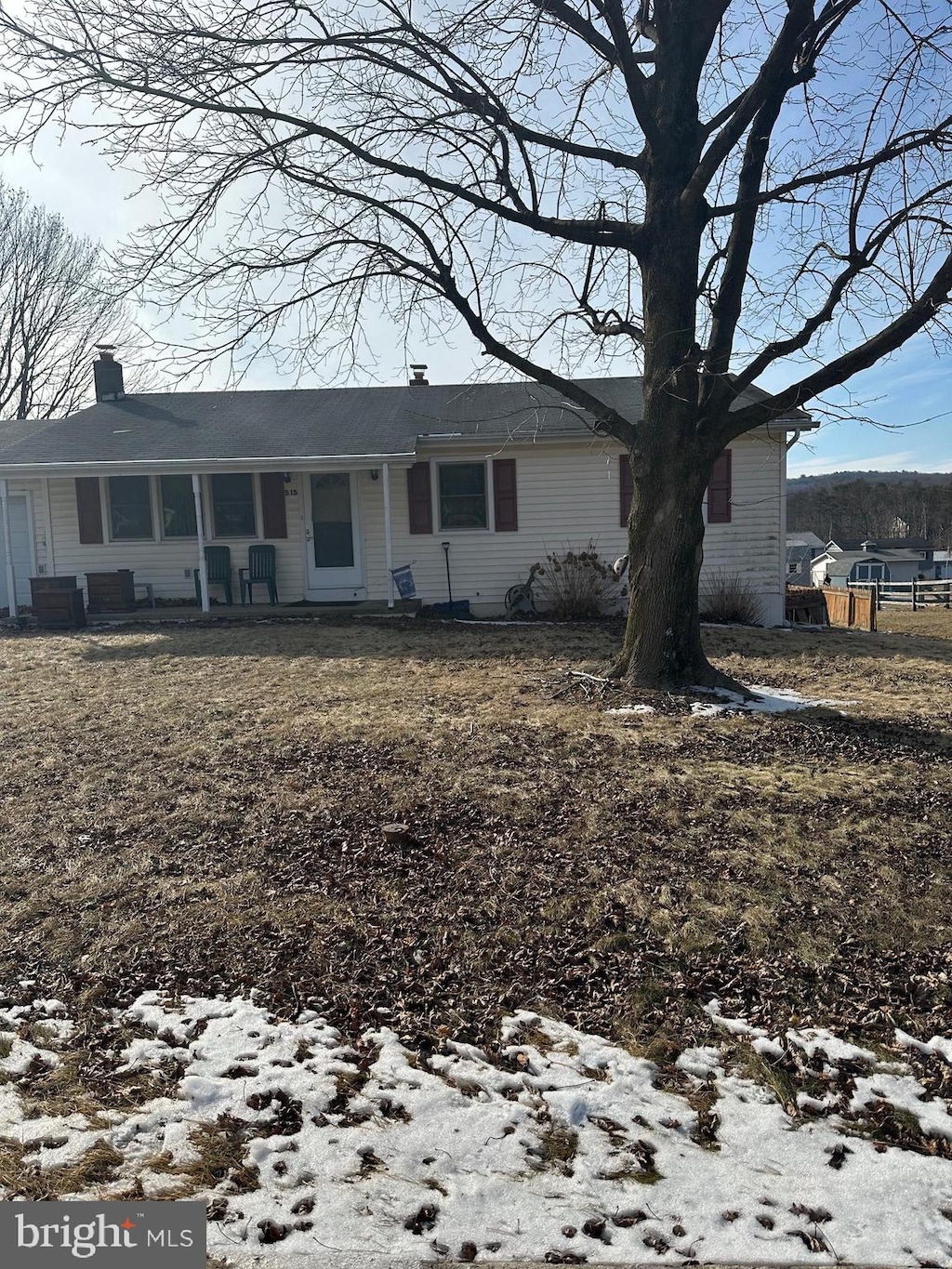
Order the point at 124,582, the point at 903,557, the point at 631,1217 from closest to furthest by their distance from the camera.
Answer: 1. the point at 631,1217
2. the point at 124,582
3. the point at 903,557

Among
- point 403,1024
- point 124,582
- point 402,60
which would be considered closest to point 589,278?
point 402,60

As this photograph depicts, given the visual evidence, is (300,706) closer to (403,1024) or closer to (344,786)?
(344,786)

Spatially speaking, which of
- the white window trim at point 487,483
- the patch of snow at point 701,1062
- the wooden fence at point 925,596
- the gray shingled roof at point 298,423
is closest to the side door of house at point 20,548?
the gray shingled roof at point 298,423

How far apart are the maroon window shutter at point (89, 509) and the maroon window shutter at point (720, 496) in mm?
10200

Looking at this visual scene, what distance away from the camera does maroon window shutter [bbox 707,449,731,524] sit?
13.5 meters

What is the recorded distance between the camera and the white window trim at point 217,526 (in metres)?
13.9

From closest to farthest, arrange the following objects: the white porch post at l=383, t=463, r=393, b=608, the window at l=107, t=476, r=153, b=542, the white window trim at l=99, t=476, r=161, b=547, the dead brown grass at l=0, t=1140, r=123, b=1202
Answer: the dead brown grass at l=0, t=1140, r=123, b=1202, the white porch post at l=383, t=463, r=393, b=608, the white window trim at l=99, t=476, r=161, b=547, the window at l=107, t=476, r=153, b=542

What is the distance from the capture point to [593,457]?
45.0 ft

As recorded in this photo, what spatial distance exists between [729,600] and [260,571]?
25.5ft

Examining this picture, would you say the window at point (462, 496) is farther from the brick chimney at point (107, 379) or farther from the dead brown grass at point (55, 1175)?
the dead brown grass at point (55, 1175)

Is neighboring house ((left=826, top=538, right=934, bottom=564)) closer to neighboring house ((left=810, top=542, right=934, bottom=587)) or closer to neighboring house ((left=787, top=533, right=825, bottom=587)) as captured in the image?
neighboring house ((left=810, top=542, right=934, bottom=587))

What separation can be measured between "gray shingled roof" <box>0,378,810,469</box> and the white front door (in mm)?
858

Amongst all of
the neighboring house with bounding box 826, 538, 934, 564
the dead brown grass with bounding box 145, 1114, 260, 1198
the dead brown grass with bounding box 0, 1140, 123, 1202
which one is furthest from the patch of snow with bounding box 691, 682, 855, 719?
the neighboring house with bounding box 826, 538, 934, 564

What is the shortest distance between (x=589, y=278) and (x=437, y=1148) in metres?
7.32
